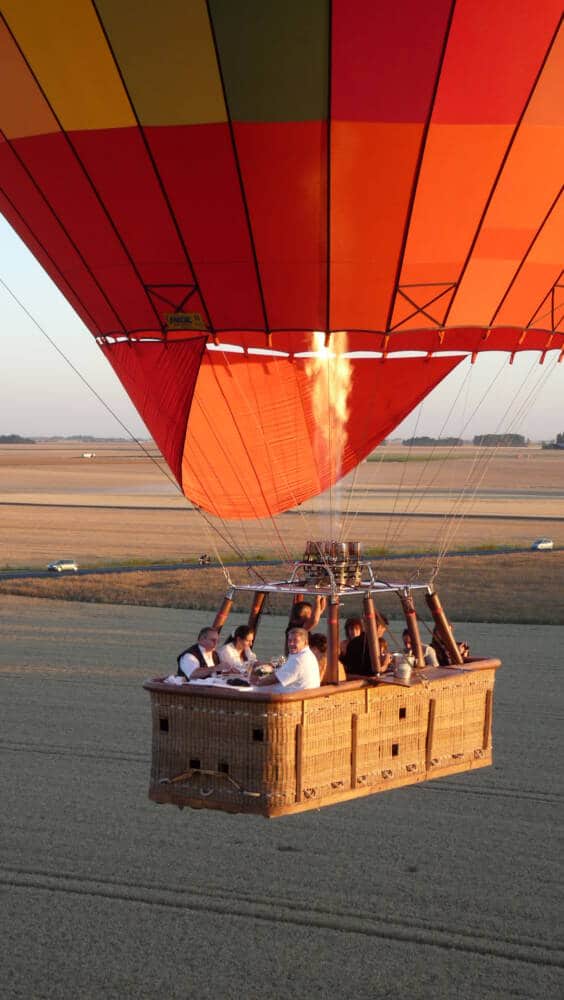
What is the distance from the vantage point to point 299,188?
33.8 ft

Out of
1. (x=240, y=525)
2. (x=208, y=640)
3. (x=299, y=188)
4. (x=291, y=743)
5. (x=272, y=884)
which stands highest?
(x=299, y=188)

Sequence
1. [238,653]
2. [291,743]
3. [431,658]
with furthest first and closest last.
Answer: [431,658], [238,653], [291,743]

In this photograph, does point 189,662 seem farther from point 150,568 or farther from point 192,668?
point 150,568

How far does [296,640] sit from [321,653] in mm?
626

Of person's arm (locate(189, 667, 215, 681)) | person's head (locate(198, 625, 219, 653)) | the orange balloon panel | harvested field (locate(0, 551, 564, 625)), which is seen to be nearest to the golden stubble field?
harvested field (locate(0, 551, 564, 625))

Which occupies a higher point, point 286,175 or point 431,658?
point 286,175

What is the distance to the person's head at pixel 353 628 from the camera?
10.1 meters

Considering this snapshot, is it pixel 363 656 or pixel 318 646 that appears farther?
pixel 363 656

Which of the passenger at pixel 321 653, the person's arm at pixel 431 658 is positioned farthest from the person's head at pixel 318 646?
the person's arm at pixel 431 658

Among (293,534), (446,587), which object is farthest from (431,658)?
(293,534)

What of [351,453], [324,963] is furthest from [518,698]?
[324,963]

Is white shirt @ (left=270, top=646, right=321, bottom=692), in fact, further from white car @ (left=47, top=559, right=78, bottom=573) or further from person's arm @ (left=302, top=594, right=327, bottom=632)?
A: white car @ (left=47, top=559, right=78, bottom=573)

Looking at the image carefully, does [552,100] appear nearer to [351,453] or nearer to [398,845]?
[351,453]

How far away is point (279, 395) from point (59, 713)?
521 centimetres
